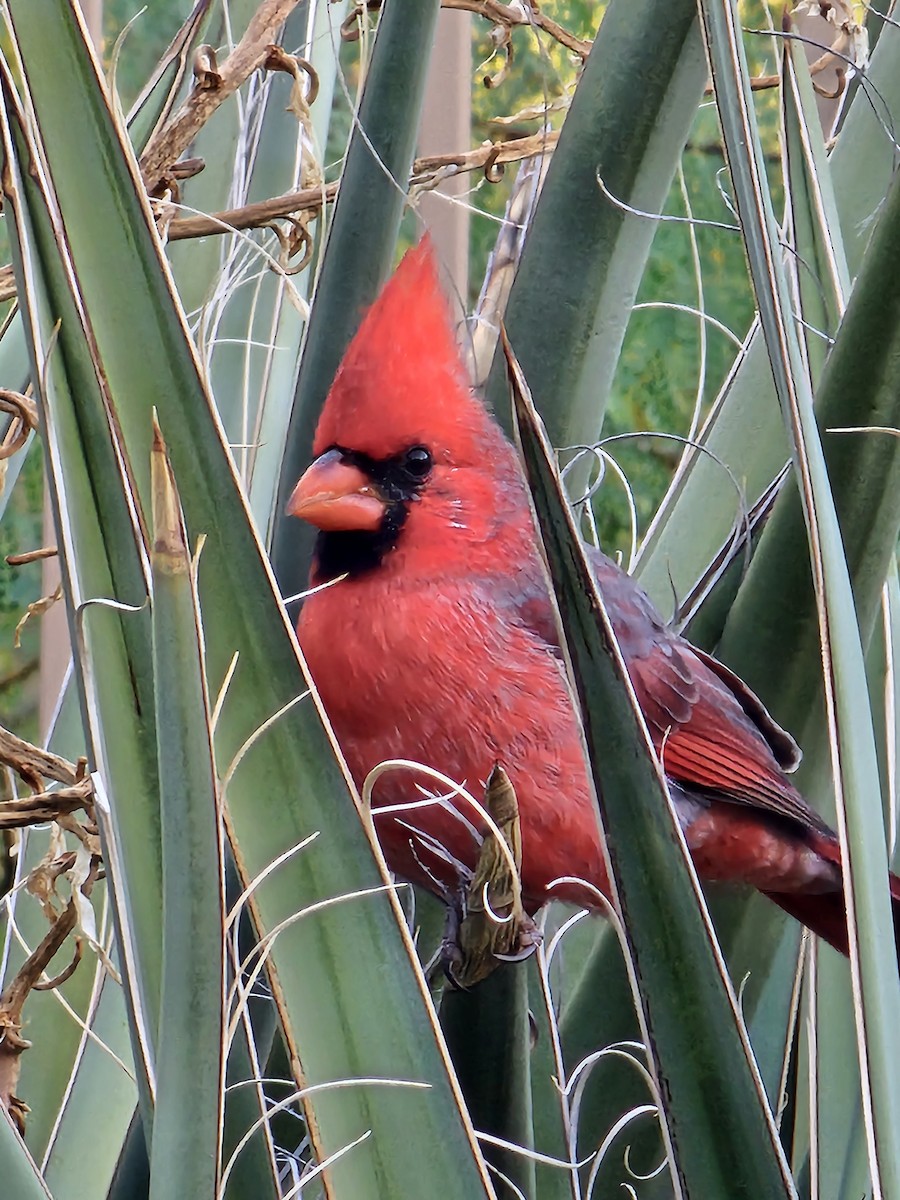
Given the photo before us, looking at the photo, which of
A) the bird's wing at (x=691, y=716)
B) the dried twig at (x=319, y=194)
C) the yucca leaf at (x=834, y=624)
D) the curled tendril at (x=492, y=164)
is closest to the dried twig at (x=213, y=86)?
the dried twig at (x=319, y=194)

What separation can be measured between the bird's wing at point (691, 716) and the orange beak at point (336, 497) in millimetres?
121

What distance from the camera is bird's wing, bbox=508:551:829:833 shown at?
0.90m

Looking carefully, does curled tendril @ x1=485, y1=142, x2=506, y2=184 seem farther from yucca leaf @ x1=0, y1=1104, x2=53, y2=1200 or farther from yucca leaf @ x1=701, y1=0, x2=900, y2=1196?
yucca leaf @ x1=0, y1=1104, x2=53, y2=1200

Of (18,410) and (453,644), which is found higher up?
(18,410)

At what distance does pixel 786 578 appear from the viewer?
62cm

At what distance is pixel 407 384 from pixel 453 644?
15cm

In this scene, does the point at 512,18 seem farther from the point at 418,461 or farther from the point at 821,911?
the point at 821,911

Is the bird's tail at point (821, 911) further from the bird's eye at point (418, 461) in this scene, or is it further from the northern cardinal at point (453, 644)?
the bird's eye at point (418, 461)

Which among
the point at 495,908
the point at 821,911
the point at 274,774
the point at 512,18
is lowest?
the point at 821,911

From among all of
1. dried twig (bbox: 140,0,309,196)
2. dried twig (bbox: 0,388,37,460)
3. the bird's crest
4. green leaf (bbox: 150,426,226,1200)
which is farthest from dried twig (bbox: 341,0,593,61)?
green leaf (bbox: 150,426,226,1200)

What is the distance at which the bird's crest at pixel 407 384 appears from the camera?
0.75 metres

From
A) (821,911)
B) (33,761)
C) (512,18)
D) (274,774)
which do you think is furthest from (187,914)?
(512,18)

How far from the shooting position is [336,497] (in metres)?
0.79

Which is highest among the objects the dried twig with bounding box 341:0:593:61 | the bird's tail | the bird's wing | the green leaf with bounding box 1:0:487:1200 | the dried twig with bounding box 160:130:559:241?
the dried twig with bounding box 341:0:593:61
